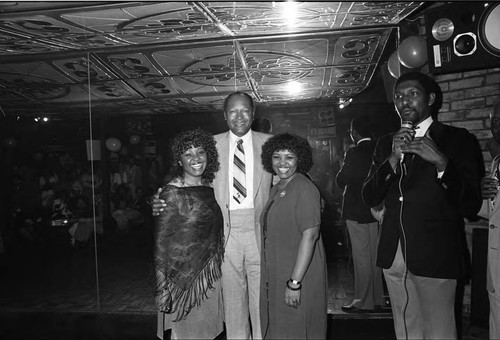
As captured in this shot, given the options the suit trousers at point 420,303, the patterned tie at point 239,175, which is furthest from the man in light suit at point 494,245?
the patterned tie at point 239,175

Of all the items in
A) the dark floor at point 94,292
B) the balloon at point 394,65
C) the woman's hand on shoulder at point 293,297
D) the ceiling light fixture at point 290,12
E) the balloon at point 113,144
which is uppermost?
the ceiling light fixture at point 290,12

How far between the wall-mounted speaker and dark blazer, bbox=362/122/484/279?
0.84m

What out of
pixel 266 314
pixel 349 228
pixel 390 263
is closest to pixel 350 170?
pixel 349 228

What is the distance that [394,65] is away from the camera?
3.49 m

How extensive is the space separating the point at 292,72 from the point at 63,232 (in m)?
3.01

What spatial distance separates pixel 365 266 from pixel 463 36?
6.86 feet

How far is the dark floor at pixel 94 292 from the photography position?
3.46 meters

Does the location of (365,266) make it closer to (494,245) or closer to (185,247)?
(494,245)

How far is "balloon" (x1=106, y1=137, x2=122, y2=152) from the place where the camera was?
3918 mm

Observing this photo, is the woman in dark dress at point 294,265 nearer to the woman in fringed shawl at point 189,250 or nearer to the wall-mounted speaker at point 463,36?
the woman in fringed shawl at point 189,250

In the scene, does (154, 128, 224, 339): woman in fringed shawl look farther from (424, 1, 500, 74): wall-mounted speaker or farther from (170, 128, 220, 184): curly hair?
(424, 1, 500, 74): wall-mounted speaker

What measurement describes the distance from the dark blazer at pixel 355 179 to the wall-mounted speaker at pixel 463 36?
0.88 metres

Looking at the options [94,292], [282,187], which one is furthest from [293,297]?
[94,292]

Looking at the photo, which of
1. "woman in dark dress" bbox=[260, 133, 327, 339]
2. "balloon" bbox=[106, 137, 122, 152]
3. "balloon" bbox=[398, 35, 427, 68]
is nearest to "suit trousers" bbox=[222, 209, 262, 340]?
"woman in dark dress" bbox=[260, 133, 327, 339]
